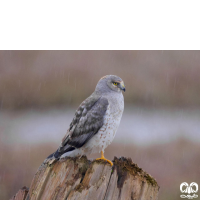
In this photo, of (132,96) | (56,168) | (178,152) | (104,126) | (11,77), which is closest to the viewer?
(56,168)

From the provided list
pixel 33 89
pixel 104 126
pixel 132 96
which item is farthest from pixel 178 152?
pixel 33 89

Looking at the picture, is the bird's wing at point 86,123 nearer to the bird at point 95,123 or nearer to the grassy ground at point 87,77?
the bird at point 95,123

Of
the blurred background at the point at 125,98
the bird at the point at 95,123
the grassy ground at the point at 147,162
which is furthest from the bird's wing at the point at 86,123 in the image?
the blurred background at the point at 125,98

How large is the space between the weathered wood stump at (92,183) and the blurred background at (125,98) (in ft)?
21.1

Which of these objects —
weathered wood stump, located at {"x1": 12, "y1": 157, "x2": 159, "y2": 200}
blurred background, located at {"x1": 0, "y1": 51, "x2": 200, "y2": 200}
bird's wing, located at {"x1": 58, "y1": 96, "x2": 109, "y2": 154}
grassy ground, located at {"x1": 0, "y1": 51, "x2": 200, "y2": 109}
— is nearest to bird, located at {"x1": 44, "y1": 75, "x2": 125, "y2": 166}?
bird's wing, located at {"x1": 58, "y1": 96, "x2": 109, "y2": 154}

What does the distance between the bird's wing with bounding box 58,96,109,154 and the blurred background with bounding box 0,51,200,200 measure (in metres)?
5.28

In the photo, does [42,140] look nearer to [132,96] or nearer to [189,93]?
[132,96]

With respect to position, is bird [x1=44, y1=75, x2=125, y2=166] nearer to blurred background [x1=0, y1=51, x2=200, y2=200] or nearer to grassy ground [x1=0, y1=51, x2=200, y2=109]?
blurred background [x1=0, y1=51, x2=200, y2=200]

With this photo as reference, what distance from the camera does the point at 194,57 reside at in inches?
597

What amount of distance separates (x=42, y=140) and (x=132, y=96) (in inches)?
207

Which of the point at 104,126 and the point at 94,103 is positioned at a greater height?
the point at 94,103

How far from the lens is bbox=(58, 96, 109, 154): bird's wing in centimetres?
443

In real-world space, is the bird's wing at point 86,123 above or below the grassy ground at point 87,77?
below

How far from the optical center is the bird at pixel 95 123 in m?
4.48
